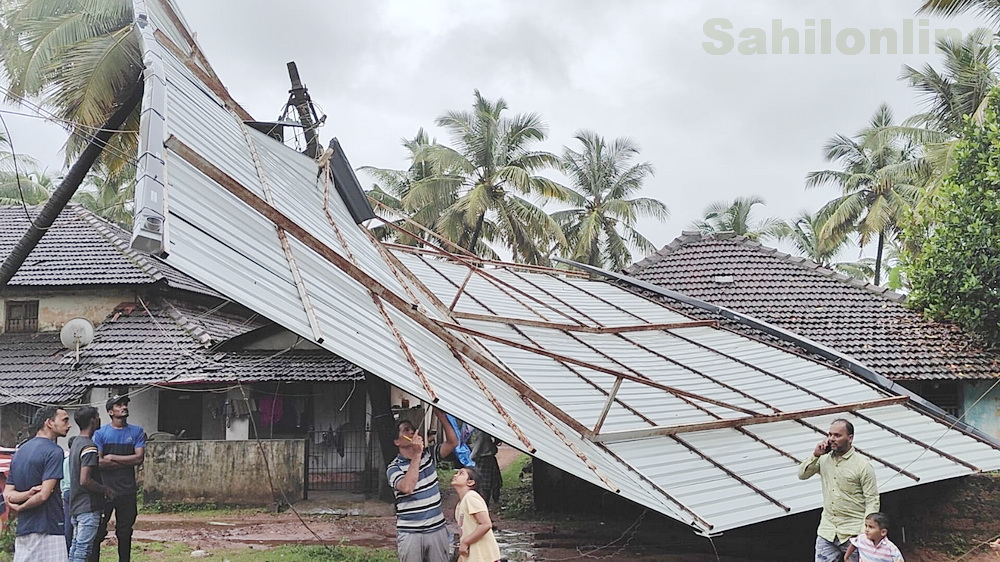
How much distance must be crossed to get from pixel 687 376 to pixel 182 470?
785cm

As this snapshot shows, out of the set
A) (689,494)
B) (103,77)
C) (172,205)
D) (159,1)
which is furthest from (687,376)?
(103,77)

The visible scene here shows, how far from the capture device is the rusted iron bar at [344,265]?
402 cm

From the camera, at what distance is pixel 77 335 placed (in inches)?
505

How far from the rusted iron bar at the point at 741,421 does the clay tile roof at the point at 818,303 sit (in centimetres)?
415

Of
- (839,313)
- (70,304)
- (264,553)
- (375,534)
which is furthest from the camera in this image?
(70,304)

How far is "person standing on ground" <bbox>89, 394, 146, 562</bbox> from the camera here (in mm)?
5664

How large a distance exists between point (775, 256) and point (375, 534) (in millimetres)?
10102

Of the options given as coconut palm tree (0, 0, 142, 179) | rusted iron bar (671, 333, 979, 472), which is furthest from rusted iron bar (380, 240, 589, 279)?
coconut palm tree (0, 0, 142, 179)

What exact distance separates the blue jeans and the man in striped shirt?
258cm

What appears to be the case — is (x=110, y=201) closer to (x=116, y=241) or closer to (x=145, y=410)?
(x=116, y=241)

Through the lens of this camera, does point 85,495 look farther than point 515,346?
No

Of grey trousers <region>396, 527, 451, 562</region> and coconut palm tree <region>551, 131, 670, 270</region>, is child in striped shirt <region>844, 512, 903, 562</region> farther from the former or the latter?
coconut palm tree <region>551, 131, 670, 270</region>

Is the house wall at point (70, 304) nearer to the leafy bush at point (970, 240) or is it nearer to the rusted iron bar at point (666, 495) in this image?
the rusted iron bar at point (666, 495)

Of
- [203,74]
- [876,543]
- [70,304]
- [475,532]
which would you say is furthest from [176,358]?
[876,543]
